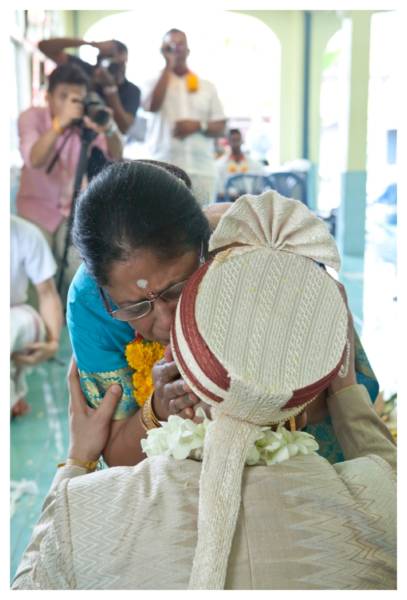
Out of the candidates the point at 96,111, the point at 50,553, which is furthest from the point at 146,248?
the point at 96,111

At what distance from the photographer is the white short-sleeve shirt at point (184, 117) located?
5176 mm

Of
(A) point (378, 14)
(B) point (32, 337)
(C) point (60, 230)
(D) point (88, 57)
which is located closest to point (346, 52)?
(A) point (378, 14)

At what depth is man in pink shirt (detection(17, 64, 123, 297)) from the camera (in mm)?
Answer: 4246

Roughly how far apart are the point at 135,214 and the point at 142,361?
360 millimetres

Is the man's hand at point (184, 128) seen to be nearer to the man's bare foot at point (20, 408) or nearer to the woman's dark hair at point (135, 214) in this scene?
the man's bare foot at point (20, 408)

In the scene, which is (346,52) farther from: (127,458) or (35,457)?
(127,458)

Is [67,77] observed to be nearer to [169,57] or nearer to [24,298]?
[169,57]

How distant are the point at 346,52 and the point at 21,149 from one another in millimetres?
4632

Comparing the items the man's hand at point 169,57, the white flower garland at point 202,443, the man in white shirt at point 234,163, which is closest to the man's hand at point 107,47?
the man's hand at point 169,57

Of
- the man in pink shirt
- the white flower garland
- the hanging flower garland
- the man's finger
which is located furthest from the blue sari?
the hanging flower garland

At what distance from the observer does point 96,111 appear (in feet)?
A: 13.9

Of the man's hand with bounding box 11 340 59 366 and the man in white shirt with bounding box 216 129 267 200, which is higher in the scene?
the man in white shirt with bounding box 216 129 267 200

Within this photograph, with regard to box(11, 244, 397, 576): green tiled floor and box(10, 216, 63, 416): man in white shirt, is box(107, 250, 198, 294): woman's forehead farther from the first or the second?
box(10, 216, 63, 416): man in white shirt

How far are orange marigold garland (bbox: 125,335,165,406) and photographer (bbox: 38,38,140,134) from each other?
10.6ft
